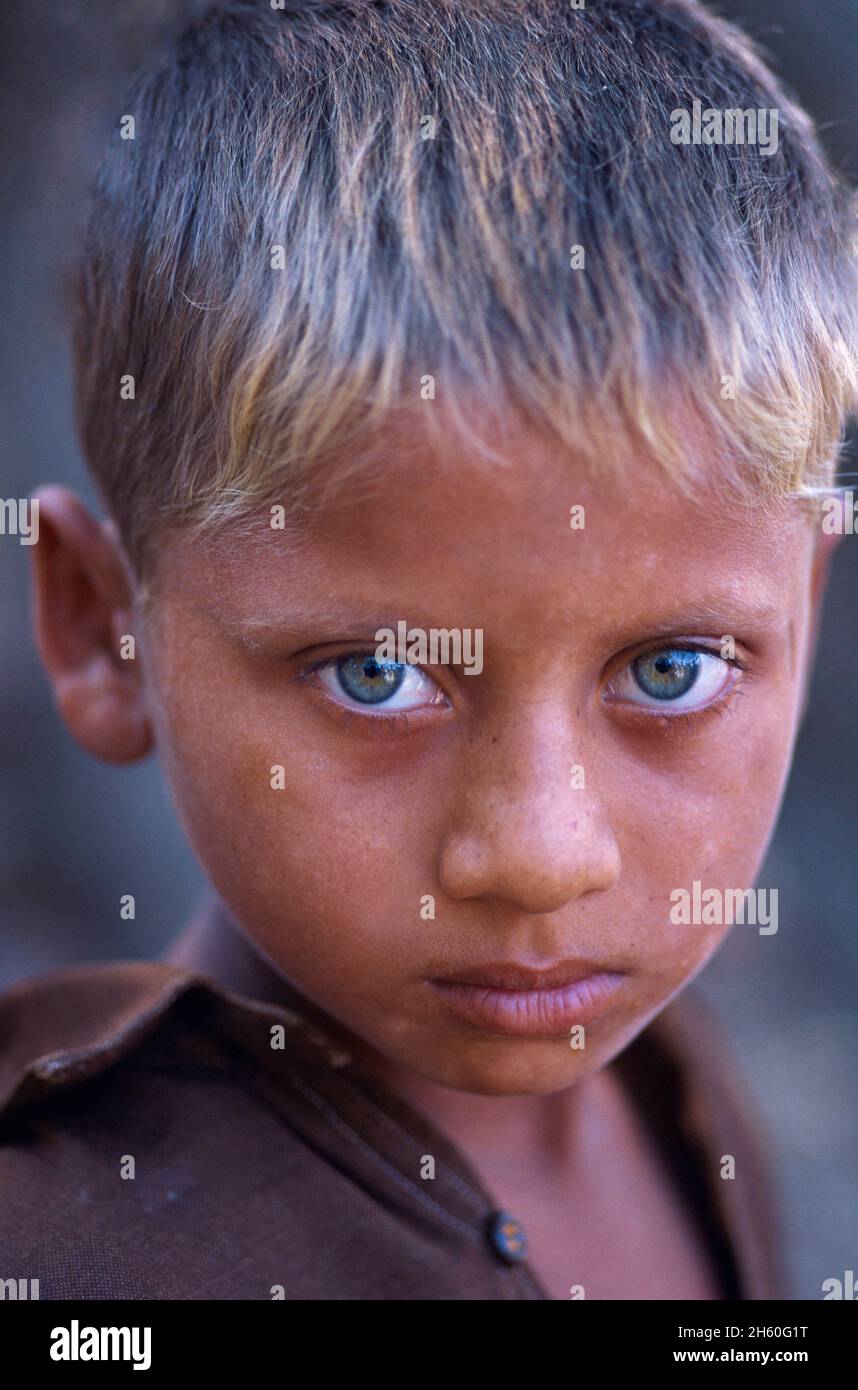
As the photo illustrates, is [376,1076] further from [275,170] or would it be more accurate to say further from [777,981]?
[777,981]

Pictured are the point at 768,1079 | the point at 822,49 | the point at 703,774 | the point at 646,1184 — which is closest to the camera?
the point at 703,774

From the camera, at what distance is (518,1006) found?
101cm

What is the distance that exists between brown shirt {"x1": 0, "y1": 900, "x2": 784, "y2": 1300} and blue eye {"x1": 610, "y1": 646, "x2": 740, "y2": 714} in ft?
1.26

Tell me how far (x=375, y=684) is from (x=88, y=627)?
0.39m

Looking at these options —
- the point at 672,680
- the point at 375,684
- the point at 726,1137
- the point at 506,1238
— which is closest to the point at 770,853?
the point at 726,1137

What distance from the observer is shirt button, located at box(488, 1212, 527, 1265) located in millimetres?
1119

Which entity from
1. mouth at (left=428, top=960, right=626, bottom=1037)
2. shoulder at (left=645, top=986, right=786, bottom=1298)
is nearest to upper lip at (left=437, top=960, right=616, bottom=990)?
mouth at (left=428, top=960, right=626, bottom=1037)

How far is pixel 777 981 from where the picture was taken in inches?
104

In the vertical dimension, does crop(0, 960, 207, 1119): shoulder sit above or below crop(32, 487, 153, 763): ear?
below

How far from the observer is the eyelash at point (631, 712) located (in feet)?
3.17

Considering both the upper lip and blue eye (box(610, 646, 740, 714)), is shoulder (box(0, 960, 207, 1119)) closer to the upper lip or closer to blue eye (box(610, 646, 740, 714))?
the upper lip

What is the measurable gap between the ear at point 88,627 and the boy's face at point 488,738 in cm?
12
